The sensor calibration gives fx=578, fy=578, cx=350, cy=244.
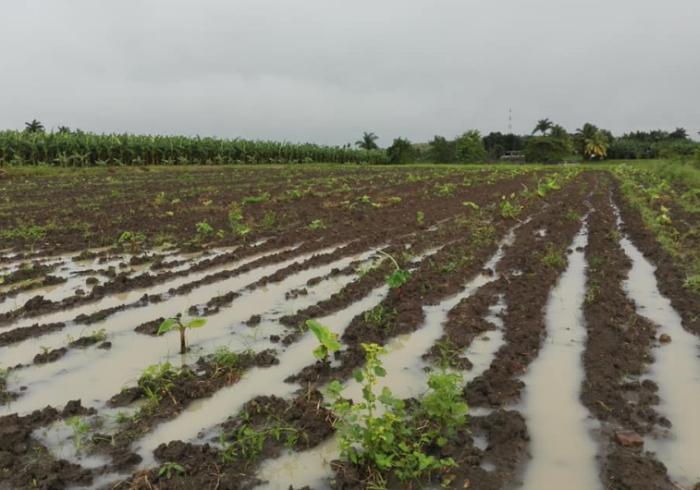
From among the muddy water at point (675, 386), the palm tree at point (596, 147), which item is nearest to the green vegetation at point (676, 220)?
the muddy water at point (675, 386)

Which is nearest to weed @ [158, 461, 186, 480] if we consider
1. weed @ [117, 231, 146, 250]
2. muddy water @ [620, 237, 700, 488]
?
muddy water @ [620, 237, 700, 488]

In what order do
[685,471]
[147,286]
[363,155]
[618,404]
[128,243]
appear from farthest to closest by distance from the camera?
[363,155] < [128,243] < [147,286] < [618,404] < [685,471]

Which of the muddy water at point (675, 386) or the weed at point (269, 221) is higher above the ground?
the weed at point (269, 221)

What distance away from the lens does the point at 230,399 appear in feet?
Answer: 13.9

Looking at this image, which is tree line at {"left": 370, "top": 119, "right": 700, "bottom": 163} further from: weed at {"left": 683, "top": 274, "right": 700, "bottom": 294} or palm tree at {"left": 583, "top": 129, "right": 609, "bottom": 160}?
weed at {"left": 683, "top": 274, "right": 700, "bottom": 294}

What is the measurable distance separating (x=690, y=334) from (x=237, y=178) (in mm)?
21817

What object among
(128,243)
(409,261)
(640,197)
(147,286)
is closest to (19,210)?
(128,243)

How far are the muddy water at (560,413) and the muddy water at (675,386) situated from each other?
17.5 inches

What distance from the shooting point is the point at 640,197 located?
17609mm

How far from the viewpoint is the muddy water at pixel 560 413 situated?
3289mm

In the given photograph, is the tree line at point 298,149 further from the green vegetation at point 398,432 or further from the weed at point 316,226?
the green vegetation at point 398,432

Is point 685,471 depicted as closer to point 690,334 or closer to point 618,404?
point 618,404

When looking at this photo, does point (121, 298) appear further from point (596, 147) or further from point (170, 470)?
point (596, 147)

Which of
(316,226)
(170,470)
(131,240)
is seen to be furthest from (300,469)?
(316,226)
